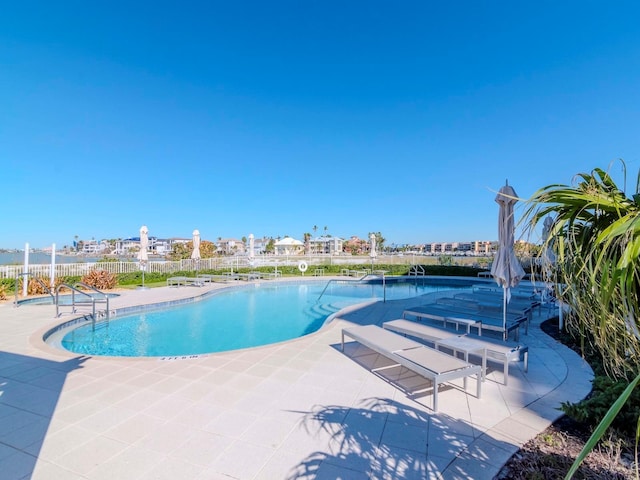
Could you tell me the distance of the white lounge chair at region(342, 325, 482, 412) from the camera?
3.51 m

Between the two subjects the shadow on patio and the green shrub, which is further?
the green shrub

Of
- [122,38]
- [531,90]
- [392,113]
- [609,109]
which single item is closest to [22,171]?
[122,38]

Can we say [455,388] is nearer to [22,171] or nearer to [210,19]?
[210,19]

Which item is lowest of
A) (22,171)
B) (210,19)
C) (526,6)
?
(22,171)

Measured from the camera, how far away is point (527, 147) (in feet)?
43.2

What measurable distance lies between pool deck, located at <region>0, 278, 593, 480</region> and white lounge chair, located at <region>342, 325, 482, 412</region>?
361 millimetres

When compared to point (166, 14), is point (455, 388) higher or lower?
lower

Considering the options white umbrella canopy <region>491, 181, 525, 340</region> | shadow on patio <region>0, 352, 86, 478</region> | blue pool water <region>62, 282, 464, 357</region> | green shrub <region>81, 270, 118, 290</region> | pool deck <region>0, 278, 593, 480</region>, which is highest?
white umbrella canopy <region>491, 181, 525, 340</region>

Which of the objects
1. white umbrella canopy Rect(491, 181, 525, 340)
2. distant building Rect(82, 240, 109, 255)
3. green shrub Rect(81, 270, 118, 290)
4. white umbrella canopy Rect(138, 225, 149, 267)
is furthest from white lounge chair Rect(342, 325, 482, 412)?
distant building Rect(82, 240, 109, 255)

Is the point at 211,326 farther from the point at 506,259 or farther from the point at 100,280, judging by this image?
the point at 100,280

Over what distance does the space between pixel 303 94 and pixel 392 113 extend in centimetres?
535

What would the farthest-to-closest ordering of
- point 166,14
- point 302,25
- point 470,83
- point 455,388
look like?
point 470,83, point 302,25, point 166,14, point 455,388

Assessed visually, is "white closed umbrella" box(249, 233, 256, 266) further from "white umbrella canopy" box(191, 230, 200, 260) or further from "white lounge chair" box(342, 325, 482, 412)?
"white lounge chair" box(342, 325, 482, 412)

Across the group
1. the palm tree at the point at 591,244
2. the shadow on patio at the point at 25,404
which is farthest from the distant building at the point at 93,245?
the palm tree at the point at 591,244
